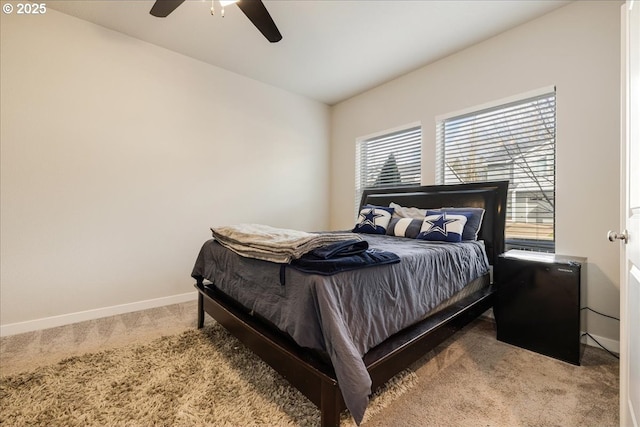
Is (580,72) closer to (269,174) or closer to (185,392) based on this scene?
(269,174)

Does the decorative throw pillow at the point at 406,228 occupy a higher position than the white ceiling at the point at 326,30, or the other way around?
the white ceiling at the point at 326,30

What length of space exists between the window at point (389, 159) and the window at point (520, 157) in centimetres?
56

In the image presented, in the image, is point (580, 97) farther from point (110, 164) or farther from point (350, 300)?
point (110, 164)

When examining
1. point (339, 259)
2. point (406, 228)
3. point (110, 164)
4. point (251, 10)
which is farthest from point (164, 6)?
point (406, 228)

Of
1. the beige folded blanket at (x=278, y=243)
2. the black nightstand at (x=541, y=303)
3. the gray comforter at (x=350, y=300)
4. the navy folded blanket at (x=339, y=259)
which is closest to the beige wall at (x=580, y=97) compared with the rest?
the black nightstand at (x=541, y=303)

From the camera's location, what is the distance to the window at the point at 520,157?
2.51 metres

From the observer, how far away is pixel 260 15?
6.51 ft

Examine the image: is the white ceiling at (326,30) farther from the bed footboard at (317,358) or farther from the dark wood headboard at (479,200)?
the bed footboard at (317,358)

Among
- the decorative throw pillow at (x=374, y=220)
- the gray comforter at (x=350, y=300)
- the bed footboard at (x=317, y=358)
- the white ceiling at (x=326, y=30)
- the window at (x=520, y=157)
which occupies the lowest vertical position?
the bed footboard at (x=317, y=358)

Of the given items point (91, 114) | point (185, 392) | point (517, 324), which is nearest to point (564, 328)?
point (517, 324)

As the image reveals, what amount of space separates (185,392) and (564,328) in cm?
249

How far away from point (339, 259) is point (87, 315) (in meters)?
2.78

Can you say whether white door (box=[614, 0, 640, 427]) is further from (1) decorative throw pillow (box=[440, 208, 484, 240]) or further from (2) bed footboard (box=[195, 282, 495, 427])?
(1) decorative throw pillow (box=[440, 208, 484, 240])

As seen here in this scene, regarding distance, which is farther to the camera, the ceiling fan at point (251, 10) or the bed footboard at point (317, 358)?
the ceiling fan at point (251, 10)
